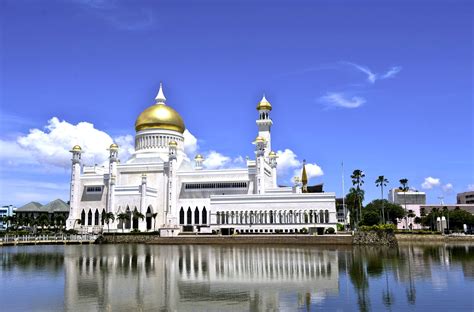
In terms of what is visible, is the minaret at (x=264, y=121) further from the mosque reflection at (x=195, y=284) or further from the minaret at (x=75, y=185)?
the mosque reflection at (x=195, y=284)

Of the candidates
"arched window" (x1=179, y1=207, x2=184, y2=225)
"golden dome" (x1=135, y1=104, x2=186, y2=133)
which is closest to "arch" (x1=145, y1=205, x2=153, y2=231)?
"arched window" (x1=179, y1=207, x2=184, y2=225)

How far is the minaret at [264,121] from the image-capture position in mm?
82956

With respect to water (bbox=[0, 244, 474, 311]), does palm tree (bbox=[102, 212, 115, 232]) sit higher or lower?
higher

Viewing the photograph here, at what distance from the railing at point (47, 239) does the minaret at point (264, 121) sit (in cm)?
3389

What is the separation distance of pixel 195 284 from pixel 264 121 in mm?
63140

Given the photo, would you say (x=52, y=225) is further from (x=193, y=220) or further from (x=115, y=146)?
(x=193, y=220)

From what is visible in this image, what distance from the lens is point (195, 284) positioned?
839 inches

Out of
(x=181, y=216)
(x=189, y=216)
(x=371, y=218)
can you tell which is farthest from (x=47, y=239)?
(x=371, y=218)

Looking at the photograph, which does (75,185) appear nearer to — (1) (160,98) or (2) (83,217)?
(2) (83,217)

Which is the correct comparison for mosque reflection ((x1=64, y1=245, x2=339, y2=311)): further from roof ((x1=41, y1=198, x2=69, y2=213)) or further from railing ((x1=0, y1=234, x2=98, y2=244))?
roof ((x1=41, y1=198, x2=69, y2=213))

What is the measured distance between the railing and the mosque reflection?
31.7 metres

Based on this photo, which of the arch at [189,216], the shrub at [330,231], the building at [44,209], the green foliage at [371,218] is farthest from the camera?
the building at [44,209]

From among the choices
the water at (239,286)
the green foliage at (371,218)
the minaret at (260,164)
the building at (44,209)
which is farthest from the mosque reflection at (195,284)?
the building at (44,209)

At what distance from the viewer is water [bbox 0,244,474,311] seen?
1645 centimetres
